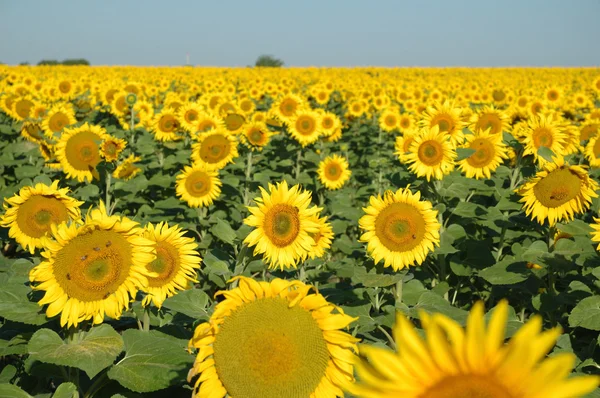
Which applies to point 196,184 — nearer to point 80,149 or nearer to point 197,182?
point 197,182

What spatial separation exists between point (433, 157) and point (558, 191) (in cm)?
128

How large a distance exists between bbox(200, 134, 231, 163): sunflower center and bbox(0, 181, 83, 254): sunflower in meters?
3.59

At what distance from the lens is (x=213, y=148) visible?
6.75 meters

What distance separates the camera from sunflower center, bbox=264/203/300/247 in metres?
3.31

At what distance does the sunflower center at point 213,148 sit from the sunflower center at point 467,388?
5896 mm

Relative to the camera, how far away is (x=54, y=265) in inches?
91.3

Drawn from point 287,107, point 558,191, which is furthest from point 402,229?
point 287,107

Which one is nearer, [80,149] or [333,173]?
[80,149]

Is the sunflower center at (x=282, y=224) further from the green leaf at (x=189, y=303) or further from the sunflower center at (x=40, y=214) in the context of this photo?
the sunflower center at (x=40, y=214)

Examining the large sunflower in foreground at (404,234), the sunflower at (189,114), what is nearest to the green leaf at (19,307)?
the large sunflower in foreground at (404,234)

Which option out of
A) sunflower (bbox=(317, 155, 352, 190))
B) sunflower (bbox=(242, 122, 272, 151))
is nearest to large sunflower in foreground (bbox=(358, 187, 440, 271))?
sunflower (bbox=(242, 122, 272, 151))

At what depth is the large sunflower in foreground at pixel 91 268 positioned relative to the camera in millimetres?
2303

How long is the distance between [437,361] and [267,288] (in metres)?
0.86

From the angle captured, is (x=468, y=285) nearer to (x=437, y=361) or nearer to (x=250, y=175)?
(x=250, y=175)
